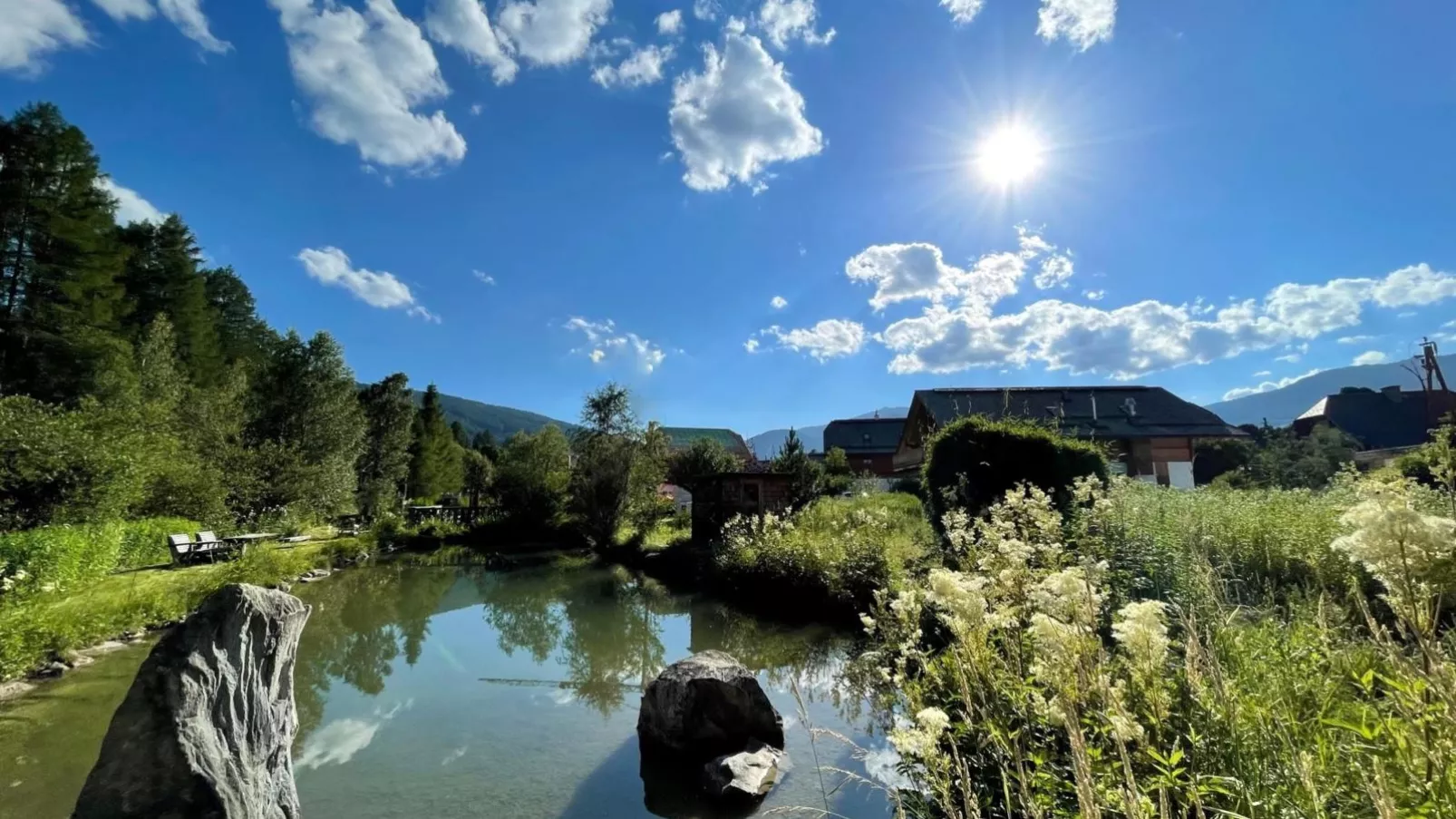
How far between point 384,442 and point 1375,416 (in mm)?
60081

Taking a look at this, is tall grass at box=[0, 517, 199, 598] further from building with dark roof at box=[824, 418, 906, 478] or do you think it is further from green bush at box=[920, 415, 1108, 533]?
building with dark roof at box=[824, 418, 906, 478]

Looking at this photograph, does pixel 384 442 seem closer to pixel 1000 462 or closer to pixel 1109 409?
pixel 1000 462

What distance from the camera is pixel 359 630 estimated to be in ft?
34.2

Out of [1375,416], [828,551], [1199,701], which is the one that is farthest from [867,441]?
[1199,701]

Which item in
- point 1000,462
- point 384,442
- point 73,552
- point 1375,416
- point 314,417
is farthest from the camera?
point 1375,416

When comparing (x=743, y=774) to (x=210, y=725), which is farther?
(x=743, y=774)

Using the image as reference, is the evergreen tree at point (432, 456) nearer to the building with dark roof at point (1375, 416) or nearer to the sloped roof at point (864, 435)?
the sloped roof at point (864, 435)

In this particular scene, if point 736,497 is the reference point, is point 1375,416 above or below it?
above

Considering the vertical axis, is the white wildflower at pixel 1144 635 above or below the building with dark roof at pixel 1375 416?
below

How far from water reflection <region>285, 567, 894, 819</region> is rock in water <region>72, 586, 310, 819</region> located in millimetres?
806

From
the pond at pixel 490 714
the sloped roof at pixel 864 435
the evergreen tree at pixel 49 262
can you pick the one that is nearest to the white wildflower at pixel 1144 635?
the pond at pixel 490 714

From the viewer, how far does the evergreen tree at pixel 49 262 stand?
56.1ft

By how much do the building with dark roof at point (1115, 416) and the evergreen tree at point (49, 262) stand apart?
2686cm

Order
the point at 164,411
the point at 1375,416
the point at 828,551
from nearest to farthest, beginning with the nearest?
the point at 828,551 < the point at 164,411 < the point at 1375,416
